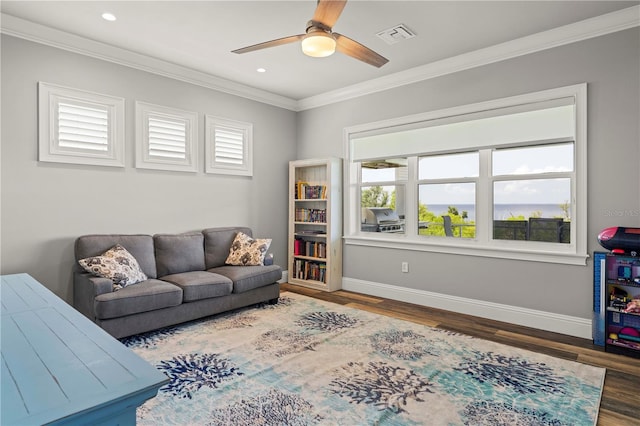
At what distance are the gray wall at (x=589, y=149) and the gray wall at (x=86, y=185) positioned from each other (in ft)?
7.43

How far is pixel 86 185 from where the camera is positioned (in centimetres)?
386

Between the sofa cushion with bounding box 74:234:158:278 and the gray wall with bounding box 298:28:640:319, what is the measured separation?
283 centimetres

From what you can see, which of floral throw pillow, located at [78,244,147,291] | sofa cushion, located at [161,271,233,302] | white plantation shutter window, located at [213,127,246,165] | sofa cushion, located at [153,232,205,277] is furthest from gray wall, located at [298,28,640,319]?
floral throw pillow, located at [78,244,147,291]

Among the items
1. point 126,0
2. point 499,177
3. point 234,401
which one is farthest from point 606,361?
point 126,0

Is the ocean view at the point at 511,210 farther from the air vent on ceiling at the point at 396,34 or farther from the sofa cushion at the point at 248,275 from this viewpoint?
the sofa cushion at the point at 248,275

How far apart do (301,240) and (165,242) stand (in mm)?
2093

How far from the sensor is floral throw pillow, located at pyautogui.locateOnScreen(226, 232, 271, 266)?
457 cm

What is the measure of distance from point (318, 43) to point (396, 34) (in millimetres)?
1277

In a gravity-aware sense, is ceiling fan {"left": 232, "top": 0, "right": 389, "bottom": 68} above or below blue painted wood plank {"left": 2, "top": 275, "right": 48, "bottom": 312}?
above

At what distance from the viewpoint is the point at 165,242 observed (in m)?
4.25

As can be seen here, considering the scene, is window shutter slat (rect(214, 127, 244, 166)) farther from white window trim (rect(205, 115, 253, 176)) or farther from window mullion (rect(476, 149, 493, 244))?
window mullion (rect(476, 149, 493, 244))

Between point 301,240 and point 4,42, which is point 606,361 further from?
point 4,42

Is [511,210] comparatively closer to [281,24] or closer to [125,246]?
[281,24]

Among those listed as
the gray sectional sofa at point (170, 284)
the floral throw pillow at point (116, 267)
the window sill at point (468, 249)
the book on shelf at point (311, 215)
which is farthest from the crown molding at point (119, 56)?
the window sill at point (468, 249)
